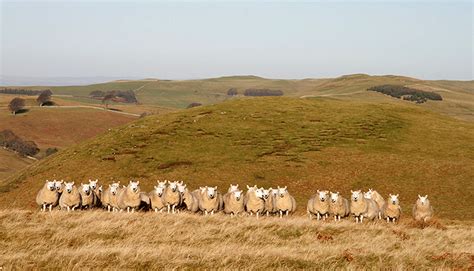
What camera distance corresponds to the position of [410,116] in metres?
67.7

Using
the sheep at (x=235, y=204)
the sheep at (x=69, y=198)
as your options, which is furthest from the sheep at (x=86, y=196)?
the sheep at (x=235, y=204)

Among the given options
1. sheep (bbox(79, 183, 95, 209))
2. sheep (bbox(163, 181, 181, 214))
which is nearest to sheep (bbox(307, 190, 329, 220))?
sheep (bbox(163, 181, 181, 214))

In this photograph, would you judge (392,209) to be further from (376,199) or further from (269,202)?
(269,202)

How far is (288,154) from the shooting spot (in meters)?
50.5

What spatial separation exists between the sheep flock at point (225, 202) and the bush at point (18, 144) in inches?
3687

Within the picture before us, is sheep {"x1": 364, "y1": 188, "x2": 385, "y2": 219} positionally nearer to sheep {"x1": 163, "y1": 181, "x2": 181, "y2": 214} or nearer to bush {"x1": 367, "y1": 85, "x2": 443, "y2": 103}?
sheep {"x1": 163, "y1": 181, "x2": 181, "y2": 214}

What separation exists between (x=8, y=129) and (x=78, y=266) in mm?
129024

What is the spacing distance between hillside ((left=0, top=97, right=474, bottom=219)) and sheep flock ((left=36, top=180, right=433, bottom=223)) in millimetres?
10090

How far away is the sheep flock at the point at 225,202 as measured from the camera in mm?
25406

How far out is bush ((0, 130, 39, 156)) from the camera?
368 feet

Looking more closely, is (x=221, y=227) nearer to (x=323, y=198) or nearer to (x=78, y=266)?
(x=78, y=266)

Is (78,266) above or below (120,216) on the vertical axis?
above

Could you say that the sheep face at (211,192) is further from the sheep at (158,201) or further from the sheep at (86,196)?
the sheep at (86,196)

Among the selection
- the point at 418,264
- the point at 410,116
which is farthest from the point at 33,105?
the point at 418,264
